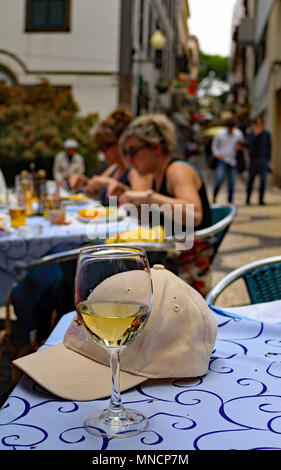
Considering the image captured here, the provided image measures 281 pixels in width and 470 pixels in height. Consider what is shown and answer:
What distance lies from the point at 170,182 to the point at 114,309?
2936mm

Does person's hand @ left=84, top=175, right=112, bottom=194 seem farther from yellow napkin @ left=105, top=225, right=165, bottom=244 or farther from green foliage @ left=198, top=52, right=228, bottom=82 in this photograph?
green foliage @ left=198, top=52, right=228, bottom=82

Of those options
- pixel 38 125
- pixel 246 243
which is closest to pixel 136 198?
pixel 246 243

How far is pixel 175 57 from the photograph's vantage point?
44.6 meters

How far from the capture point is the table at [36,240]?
11.1 ft

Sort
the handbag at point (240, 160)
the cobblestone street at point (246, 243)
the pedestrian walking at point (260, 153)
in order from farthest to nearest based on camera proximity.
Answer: the pedestrian walking at point (260, 153) < the handbag at point (240, 160) < the cobblestone street at point (246, 243)

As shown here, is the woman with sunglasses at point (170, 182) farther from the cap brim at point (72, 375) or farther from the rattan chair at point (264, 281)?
the cap brim at point (72, 375)

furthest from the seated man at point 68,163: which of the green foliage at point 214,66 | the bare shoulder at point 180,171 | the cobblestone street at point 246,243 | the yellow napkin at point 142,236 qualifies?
the green foliage at point 214,66

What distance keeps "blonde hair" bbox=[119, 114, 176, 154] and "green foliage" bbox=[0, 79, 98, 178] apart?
1116 centimetres

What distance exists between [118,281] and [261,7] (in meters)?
26.9

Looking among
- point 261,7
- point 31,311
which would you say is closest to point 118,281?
point 31,311

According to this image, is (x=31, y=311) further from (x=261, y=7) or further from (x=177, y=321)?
→ (x=261, y=7)

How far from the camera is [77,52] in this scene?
60.9ft

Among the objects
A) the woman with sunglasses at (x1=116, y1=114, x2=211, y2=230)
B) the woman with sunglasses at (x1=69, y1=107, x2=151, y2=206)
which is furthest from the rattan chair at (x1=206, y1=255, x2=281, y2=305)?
the woman with sunglasses at (x1=69, y1=107, x2=151, y2=206)

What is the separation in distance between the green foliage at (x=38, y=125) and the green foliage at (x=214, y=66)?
80.1 metres
